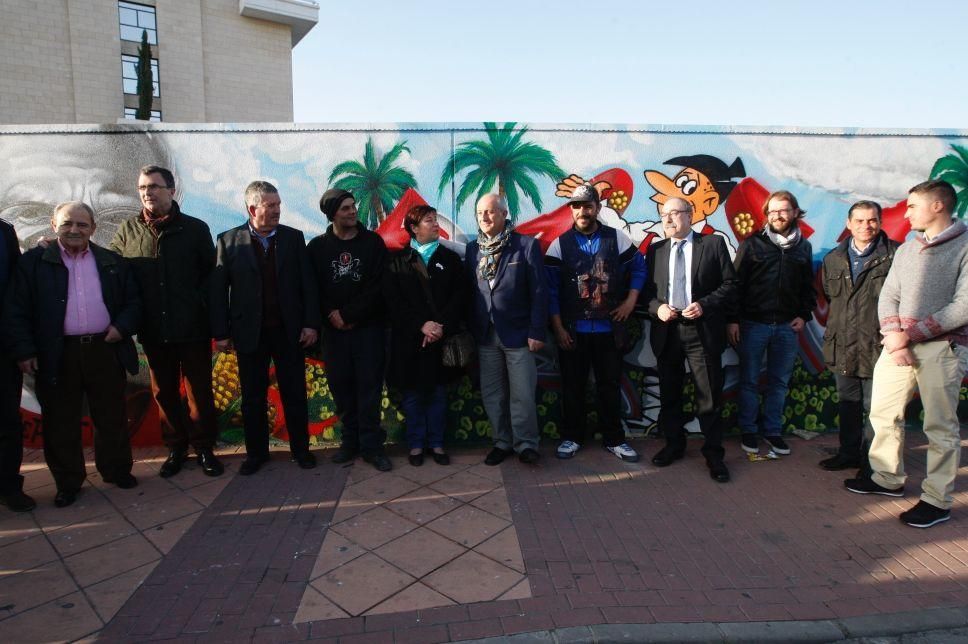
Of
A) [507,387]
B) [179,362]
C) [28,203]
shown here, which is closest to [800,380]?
[507,387]

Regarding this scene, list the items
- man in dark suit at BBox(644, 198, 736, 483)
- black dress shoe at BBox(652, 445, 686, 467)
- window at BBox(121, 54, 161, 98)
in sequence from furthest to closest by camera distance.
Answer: window at BBox(121, 54, 161, 98), black dress shoe at BBox(652, 445, 686, 467), man in dark suit at BBox(644, 198, 736, 483)

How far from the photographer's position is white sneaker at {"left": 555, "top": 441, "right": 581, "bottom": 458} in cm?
463

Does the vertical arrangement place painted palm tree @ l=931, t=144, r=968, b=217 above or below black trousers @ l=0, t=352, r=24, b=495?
above

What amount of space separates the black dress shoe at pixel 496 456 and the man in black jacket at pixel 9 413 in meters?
3.18

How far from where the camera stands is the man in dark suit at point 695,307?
166 inches

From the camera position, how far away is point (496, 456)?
452 centimetres

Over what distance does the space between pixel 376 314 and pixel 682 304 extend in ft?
7.65

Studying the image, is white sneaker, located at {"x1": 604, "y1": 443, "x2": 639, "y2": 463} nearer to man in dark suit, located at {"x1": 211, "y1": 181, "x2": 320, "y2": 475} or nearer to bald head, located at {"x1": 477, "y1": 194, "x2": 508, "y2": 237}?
bald head, located at {"x1": 477, "y1": 194, "x2": 508, "y2": 237}

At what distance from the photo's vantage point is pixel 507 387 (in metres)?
4.56

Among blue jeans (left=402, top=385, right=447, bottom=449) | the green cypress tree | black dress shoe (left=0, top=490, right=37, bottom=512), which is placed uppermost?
the green cypress tree

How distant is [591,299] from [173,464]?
3.49 meters

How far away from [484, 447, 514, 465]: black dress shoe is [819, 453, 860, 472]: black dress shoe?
2.50 meters

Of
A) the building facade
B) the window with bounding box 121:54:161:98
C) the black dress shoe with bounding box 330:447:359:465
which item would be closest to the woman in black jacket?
the black dress shoe with bounding box 330:447:359:465

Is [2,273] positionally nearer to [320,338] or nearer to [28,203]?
[28,203]
